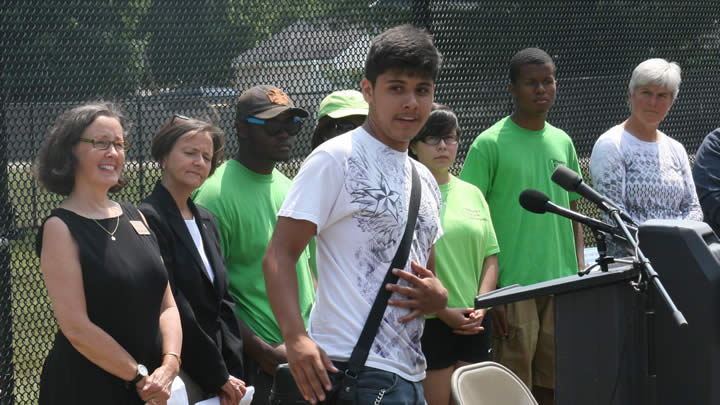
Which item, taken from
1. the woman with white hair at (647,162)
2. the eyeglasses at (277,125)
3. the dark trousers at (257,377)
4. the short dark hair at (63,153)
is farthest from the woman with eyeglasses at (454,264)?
the short dark hair at (63,153)

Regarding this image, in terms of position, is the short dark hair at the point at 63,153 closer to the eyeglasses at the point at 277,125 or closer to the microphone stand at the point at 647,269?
the eyeglasses at the point at 277,125

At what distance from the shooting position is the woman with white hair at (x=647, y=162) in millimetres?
5016

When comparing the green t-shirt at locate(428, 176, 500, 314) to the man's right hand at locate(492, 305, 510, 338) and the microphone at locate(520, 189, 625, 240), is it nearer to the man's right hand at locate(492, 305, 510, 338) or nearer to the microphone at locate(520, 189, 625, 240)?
→ the man's right hand at locate(492, 305, 510, 338)

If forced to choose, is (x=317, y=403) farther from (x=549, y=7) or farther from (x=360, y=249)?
(x=549, y=7)

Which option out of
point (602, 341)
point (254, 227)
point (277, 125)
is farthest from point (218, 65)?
point (602, 341)

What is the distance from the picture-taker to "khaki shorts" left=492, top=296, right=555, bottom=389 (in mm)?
4789

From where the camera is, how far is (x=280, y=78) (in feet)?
16.3

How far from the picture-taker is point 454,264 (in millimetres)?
4375

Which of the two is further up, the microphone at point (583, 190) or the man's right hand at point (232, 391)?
the microphone at point (583, 190)

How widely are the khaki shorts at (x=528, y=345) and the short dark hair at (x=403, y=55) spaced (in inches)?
83.8

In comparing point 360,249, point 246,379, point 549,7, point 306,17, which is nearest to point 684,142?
point 549,7

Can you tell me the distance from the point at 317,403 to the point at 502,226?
239 centimetres

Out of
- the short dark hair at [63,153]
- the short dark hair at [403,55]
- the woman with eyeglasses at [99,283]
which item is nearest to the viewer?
the short dark hair at [403,55]

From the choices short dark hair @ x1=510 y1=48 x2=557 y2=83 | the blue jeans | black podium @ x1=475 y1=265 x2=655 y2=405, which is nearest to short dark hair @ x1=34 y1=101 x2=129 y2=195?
the blue jeans
